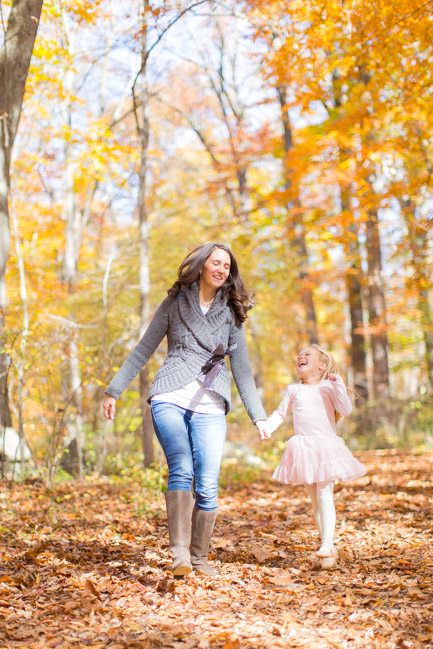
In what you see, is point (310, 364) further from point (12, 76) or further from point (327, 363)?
point (12, 76)

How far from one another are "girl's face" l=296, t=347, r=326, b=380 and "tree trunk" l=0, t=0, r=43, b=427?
3.07 meters

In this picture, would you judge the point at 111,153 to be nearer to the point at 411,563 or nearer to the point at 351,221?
the point at 351,221

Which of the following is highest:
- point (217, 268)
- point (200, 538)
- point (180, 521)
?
point (217, 268)

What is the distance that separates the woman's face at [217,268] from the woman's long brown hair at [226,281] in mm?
27

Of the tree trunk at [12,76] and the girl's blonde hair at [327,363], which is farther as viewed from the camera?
the tree trunk at [12,76]

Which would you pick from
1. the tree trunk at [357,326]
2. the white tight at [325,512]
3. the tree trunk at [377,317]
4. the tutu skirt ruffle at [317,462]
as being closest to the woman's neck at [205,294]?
the tutu skirt ruffle at [317,462]

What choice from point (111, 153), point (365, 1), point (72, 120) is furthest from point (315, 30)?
point (72, 120)

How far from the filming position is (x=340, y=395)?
392 cm

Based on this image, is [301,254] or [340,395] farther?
[301,254]

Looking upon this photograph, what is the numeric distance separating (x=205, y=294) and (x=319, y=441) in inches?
47.4

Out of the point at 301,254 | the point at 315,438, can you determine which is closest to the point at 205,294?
the point at 315,438

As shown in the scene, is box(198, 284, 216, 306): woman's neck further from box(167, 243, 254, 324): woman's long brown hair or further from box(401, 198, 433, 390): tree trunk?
box(401, 198, 433, 390): tree trunk

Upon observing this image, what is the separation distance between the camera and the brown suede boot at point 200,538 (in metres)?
3.56

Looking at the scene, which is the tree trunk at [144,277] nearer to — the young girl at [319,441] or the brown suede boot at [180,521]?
the young girl at [319,441]
